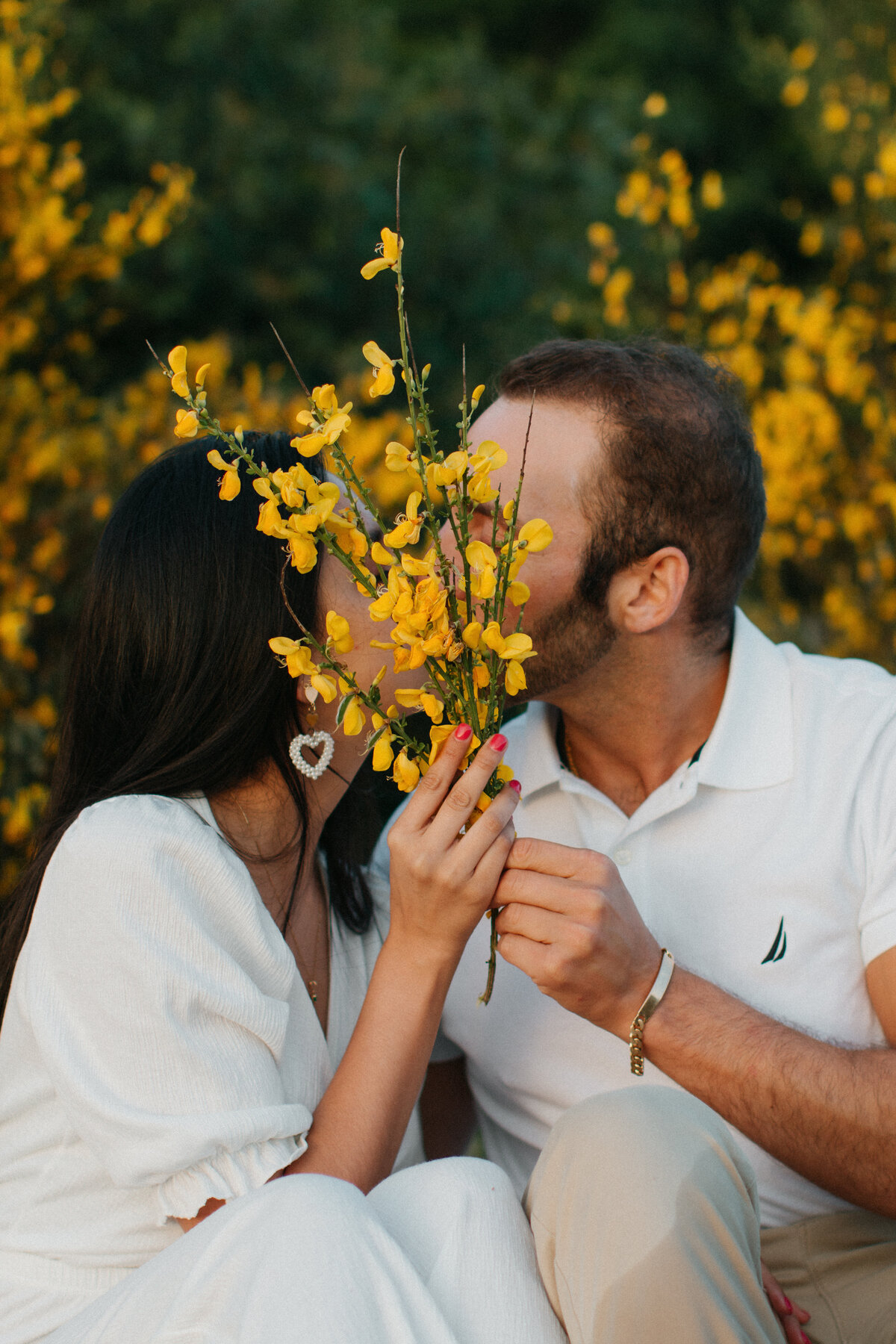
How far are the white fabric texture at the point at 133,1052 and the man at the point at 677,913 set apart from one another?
0.38 m

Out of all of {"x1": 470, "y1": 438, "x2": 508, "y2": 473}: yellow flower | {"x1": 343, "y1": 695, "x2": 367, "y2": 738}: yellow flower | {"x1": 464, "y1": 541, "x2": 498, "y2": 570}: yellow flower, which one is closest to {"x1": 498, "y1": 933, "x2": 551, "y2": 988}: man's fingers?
{"x1": 343, "y1": 695, "x2": 367, "y2": 738}: yellow flower

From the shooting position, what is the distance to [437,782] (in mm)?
1632

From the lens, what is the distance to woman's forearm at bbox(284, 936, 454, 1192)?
1.66 meters

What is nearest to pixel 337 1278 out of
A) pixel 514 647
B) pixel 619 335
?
pixel 514 647

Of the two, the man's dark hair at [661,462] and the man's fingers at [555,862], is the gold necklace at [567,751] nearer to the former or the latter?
the man's dark hair at [661,462]

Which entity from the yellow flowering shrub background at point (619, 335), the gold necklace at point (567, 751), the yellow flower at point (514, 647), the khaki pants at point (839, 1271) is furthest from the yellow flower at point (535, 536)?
the yellow flowering shrub background at point (619, 335)

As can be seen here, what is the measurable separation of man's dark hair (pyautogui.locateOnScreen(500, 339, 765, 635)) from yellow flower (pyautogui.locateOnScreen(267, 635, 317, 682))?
36.3 inches

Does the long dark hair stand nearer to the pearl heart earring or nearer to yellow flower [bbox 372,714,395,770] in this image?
the pearl heart earring

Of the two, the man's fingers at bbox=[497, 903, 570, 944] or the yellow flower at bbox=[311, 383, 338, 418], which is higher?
the yellow flower at bbox=[311, 383, 338, 418]

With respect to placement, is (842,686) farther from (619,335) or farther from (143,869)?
(619,335)

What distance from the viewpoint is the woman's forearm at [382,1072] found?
166cm

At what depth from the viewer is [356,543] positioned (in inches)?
58.9

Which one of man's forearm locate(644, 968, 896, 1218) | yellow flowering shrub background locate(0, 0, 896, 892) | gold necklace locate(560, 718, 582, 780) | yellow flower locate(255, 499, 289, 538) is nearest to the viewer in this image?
yellow flower locate(255, 499, 289, 538)

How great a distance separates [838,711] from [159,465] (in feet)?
4.24
